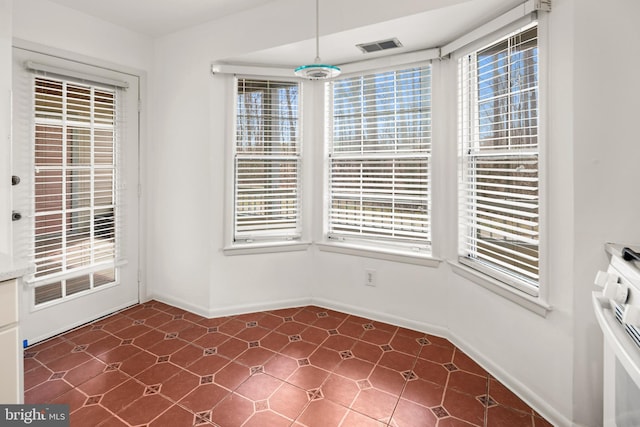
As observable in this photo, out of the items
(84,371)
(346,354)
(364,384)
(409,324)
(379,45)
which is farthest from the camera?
(409,324)

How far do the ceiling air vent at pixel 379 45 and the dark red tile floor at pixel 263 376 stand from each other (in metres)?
2.37

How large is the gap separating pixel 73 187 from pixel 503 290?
344 cm

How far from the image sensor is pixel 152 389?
7.20 feet

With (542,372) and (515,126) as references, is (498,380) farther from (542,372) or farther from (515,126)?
(515,126)

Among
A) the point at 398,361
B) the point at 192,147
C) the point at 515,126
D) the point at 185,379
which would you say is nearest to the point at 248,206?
the point at 192,147

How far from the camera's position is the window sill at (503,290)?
1.98 meters

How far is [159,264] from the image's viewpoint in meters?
3.63

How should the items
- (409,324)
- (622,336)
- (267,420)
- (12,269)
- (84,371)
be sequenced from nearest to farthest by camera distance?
(622,336) < (12,269) < (267,420) < (84,371) < (409,324)

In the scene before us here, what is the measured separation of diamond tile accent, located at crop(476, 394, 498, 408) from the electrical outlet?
126cm

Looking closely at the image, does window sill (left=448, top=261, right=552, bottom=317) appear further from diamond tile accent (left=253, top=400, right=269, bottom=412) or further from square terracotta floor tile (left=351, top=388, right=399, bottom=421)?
diamond tile accent (left=253, top=400, right=269, bottom=412)

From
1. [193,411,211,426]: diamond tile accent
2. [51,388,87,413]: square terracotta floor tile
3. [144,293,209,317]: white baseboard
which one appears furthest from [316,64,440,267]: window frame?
[51,388,87,413]: square terracotta floor tile

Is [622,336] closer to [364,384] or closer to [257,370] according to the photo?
[364,384]

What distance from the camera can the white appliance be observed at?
102 cm

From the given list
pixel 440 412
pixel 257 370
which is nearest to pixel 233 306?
pixel 257 370
